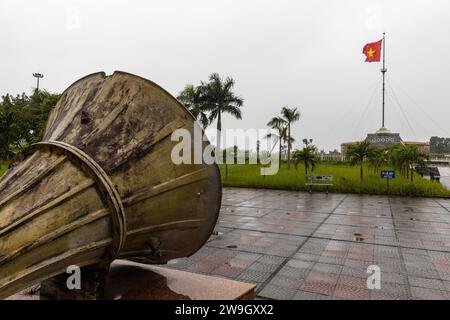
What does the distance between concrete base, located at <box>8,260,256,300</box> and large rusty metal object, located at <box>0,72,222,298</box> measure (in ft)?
1.31

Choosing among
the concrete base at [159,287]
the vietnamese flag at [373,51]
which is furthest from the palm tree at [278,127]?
the concrete base at [159,287]

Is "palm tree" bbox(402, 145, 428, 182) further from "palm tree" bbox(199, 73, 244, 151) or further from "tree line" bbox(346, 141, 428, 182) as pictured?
"palm tree" bbox(199, 73, 244, 151)

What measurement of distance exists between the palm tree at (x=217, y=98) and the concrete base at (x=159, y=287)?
22115 millimetres

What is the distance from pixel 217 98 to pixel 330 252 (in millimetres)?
20589

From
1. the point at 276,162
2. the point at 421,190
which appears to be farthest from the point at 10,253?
the point at 276,162

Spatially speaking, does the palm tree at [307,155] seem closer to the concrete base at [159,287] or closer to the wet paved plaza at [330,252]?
the wet paved plaza at [330,252]

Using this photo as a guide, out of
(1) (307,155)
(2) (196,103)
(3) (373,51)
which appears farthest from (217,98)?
(3) (373,51)

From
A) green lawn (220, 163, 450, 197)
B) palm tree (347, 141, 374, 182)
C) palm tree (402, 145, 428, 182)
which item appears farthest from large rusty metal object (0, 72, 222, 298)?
palm tree (402, 145, 428, 182)

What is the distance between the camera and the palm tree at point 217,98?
2580 cm

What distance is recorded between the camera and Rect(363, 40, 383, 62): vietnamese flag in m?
32.0

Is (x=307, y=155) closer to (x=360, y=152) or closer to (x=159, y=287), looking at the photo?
(x=360, y=152)

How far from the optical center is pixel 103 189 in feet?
7.23

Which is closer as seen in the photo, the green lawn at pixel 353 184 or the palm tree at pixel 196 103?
the green lawn at pixel 353 184

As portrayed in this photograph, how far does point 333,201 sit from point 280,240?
7.69m
